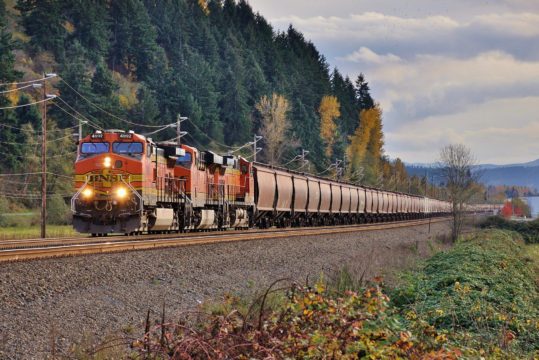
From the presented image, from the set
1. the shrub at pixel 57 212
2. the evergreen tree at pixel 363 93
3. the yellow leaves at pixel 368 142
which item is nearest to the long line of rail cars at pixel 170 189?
the shrub at pixel 57 212

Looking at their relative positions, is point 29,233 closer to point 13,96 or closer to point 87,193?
point 87,193

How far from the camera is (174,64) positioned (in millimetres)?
93500

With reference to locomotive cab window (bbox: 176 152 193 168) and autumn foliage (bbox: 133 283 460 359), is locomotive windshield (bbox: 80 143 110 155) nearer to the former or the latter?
locomotive cab window (bbox: 176 152 193 168)

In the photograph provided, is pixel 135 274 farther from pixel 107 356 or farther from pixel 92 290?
pixel 107 356

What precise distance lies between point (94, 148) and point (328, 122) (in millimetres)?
95282

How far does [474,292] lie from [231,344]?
8.32 m

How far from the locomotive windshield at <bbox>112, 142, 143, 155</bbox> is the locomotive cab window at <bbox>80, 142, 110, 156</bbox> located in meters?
0.30

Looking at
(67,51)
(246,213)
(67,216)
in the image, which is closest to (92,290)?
(246,213)

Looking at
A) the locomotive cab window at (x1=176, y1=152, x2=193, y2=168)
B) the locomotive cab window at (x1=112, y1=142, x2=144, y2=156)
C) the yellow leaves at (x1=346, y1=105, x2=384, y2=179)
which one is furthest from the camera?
the yellow leaves at (x1=346, y1=105, x2=384, y2=179)

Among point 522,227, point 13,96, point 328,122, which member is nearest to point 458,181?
point 522,227

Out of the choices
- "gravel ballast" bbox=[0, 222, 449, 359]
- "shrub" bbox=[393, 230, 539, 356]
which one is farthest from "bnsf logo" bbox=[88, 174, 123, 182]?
"shrub" bbox=[393, 230, 539, 356]

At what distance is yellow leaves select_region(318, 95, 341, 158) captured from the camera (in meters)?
115

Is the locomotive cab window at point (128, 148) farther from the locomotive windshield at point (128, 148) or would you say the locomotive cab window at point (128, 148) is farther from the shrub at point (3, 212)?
the shrub at point (3, 212)

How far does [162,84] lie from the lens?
83438mm
